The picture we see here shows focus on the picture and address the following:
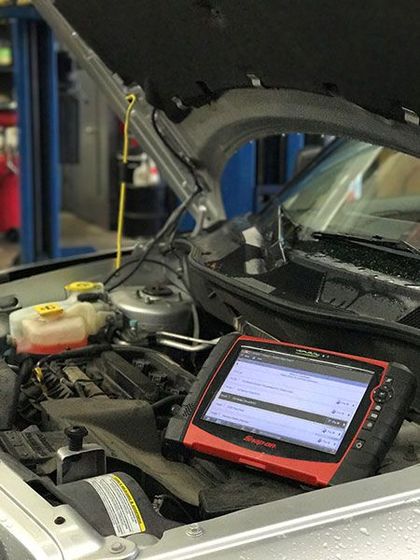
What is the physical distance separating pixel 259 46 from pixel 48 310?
790mm

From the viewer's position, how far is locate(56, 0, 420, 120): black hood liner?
4.74 ft

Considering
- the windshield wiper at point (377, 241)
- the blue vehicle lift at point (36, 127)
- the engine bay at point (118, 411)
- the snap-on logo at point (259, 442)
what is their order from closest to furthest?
the engine bay at point (118, 411), the snap-on logo at point (259, 442), the windshield wiper at point (377, 241), the blue vehicle lift at point (36, 127)

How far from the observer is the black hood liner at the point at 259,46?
1443 millimetres

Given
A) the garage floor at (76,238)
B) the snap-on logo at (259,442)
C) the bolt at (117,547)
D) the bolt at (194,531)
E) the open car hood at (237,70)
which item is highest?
the open car hood at (237,70)

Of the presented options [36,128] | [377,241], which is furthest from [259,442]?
[36,128]

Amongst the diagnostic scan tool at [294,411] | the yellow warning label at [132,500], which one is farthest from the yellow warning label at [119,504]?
the diagnostic scan tool at [294,411]

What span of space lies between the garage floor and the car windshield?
4039mm

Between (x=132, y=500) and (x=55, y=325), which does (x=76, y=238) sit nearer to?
(x=55, y=325)

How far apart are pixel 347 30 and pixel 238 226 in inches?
37.4

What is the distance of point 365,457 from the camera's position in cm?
135

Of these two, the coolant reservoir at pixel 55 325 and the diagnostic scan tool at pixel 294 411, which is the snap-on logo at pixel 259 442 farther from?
the coolant reservoir at pixel 55 325

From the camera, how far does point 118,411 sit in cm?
165

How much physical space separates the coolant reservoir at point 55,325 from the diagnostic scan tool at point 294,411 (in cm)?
53

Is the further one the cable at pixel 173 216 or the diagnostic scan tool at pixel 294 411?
the cable at pixel 173 216
